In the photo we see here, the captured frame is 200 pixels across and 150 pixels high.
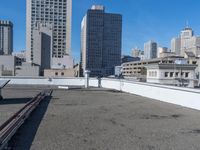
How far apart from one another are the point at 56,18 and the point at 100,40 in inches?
1052

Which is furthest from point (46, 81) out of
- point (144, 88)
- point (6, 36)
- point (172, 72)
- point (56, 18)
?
point (6, 36)

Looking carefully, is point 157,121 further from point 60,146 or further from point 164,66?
point 164,66

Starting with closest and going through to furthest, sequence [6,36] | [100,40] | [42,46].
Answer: [42,46] → [100,40] → [6,36]

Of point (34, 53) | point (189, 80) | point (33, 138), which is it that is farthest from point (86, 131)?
point (34, 53)

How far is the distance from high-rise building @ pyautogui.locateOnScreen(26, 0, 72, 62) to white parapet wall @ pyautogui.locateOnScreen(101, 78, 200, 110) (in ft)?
381

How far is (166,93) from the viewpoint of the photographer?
65.6ft

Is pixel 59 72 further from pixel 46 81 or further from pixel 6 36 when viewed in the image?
pixel 6 36

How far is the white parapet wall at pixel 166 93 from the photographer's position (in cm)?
1649

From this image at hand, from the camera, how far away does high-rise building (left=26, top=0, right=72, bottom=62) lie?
14319cm

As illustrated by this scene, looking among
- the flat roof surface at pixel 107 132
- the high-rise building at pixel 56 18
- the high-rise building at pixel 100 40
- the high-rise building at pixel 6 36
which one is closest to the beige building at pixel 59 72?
the high-rise building at pixel 56 18

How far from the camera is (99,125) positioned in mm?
10648

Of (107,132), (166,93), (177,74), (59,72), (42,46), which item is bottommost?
(107,132)

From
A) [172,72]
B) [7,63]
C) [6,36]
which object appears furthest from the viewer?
[6,36]

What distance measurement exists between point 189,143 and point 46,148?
3900 millimetres
